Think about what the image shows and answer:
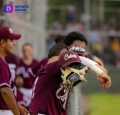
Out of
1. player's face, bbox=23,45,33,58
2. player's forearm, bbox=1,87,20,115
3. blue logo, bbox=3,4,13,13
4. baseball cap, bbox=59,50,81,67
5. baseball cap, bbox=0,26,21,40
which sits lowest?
player's face, bbox=23,45,33,58

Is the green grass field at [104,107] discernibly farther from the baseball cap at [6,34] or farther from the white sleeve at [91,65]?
the white sleeve at [91,65]

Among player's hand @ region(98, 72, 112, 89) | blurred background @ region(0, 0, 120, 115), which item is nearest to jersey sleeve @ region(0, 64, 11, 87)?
player's hand @ region(98, 72, 112, 89)

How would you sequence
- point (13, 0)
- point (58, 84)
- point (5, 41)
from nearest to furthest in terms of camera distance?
point (58, 84), point (5, 41), point (13, 0)

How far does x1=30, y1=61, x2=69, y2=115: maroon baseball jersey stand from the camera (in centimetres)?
720

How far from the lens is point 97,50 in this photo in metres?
27.7

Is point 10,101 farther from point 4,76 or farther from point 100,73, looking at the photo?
point 100,73

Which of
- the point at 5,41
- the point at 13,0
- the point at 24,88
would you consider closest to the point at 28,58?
the point at 24,88

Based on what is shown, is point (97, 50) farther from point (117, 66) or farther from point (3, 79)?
point (3, 79)

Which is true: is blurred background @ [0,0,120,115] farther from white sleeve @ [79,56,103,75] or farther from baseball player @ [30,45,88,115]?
white sleeve @ [79,56,103,75]

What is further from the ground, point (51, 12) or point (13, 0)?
point (13, 0)

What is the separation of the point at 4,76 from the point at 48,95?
1.86 ft

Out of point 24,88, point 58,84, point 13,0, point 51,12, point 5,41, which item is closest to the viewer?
point 58,84

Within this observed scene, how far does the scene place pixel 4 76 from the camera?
755 cm

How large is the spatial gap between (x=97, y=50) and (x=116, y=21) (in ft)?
7.17
